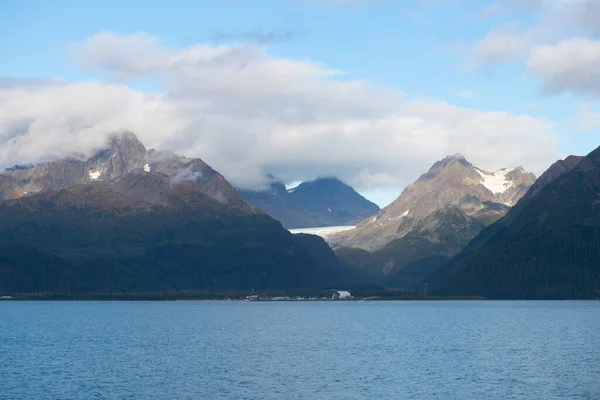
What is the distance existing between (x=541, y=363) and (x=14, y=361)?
96712mm

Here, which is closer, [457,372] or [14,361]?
[457,372]

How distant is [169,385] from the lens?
434 feet

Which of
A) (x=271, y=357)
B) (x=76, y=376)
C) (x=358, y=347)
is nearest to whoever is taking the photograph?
(x=76, y=376)

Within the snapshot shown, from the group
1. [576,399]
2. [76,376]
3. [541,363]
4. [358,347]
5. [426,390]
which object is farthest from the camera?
[358,347]

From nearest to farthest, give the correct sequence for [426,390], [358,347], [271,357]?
1. [426,390]
2. [271,357]
3. [358,347]

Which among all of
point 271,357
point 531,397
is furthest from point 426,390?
point 271,357

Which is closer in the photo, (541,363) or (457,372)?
(457,372)

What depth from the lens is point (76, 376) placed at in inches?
5531

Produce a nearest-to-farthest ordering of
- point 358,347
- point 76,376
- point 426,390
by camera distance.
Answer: point 426,390
point 76,376
point 358,347

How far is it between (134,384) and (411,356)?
61.7 metres

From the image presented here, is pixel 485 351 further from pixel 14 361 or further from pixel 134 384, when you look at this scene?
pixel 14 361

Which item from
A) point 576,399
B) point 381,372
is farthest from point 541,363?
point 576,399

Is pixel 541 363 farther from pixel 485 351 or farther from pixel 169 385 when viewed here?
pixel 169 385

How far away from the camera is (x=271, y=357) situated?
6713 inches
